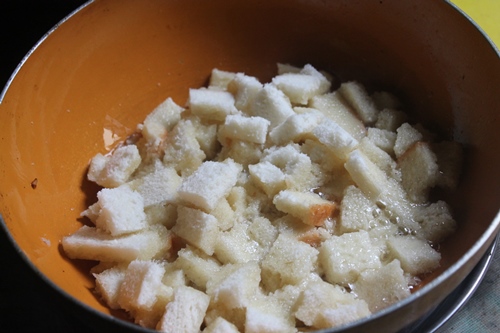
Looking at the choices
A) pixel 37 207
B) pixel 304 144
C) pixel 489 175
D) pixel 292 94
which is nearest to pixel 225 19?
pixel 292 94

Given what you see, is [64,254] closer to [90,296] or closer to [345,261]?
[90,296]

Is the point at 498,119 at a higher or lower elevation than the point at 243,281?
higher

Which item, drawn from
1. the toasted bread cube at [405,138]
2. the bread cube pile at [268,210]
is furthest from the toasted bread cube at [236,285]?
the toasted bread cube at [405,138]

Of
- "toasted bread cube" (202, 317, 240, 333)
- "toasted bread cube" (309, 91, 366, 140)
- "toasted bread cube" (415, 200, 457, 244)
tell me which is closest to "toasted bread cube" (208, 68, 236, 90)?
"toasted bread cube" (309, 91, 366, 140)

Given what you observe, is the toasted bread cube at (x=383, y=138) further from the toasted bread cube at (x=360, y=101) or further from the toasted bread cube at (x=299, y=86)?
the toasted bread cube at (x=299, y=86)

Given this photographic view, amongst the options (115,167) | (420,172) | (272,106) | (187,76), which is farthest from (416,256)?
(187,76)
